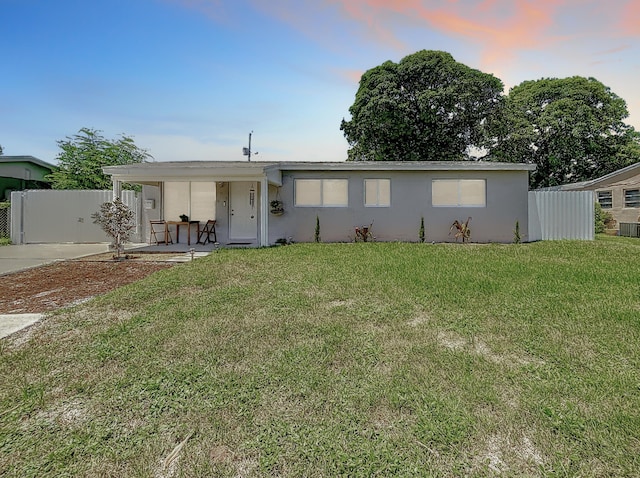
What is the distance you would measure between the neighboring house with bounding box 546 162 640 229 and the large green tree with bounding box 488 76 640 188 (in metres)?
5.99

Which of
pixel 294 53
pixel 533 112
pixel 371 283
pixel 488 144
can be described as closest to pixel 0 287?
pixel 371 283

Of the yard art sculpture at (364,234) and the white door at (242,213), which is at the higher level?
the white door at (242,213)

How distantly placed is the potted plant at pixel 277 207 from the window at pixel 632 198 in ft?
51.2

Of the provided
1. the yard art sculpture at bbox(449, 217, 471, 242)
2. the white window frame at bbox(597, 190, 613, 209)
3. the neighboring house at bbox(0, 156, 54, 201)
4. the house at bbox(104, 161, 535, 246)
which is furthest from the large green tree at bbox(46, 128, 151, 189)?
the white window frame at bbox(597, 190, 613, 209)

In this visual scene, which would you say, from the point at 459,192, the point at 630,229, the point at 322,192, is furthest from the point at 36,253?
the point at 630,229

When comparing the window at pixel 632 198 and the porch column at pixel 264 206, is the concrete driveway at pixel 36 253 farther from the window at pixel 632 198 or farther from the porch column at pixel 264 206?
the window at pixel 632 198

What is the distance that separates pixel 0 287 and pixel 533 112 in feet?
92.0

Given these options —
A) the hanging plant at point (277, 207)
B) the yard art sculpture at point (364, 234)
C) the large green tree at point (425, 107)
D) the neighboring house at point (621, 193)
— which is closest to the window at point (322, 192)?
the hanging plant at point (277, 207)

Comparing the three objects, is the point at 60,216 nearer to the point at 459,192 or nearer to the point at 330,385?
the point at 330,385

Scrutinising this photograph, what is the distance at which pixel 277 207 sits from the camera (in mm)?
10758

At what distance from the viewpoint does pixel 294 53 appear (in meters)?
9.34

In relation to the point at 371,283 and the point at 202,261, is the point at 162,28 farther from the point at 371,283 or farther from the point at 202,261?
the point at 371,283

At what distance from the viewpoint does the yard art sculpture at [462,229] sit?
10.6 metres

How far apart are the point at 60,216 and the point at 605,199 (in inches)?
944
